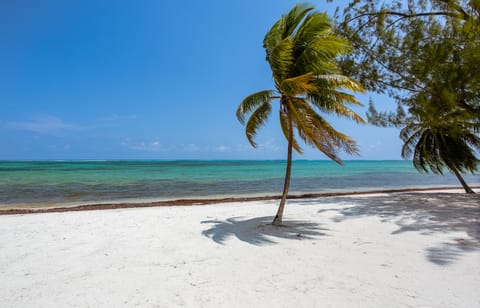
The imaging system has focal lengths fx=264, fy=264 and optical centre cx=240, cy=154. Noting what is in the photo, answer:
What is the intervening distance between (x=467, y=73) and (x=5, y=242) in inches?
422

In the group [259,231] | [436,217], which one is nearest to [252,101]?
[259,231]

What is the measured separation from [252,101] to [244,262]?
11.9 ft

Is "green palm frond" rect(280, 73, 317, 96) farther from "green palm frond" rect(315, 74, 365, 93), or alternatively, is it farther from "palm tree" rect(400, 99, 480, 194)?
"palm tree" rect(400, 99, 480, 194)

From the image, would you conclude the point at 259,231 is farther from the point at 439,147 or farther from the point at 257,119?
the point at 439,147

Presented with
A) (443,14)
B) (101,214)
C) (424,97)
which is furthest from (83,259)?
(443,14)

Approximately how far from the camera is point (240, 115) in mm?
6441

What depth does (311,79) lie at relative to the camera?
548 cm

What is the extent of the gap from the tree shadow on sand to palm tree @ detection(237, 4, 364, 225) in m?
2.32

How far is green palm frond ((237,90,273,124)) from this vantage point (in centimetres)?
612

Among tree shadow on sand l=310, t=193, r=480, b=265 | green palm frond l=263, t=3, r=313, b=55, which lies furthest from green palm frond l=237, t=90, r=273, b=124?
tree shadow on sand l=310, t=193, r=480, b=265

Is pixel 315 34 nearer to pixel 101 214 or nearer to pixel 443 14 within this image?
pixel 443 14

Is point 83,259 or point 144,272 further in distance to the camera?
point 83,259

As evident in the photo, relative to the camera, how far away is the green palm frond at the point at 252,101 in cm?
612

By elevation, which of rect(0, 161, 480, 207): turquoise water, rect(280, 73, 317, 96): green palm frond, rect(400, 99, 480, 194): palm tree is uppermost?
rect(280, 73, 317, 96): green palm frond
